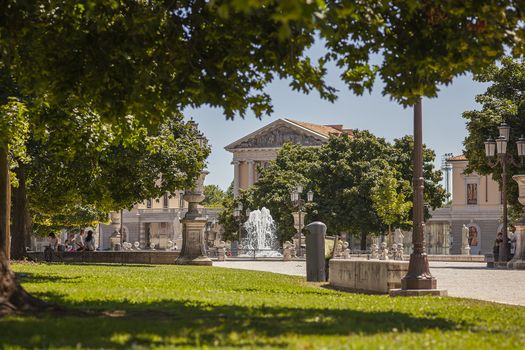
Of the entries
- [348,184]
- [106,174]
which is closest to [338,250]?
[106,174]

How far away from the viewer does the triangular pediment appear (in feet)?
352

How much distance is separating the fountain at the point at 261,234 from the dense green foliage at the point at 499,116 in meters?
30.5

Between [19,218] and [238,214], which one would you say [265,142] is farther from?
[19,218]

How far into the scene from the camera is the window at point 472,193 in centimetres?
9456

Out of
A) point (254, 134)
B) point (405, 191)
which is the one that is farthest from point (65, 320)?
point (254, 134)

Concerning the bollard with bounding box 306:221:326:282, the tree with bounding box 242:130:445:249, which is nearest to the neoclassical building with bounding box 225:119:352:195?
the tree with bounding box 242:130:445:249

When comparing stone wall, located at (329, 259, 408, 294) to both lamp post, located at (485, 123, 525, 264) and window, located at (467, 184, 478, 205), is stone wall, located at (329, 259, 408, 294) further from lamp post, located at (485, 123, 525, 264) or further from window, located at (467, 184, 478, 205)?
window, located at (467, 184, 478, 205)

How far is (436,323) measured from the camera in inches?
422

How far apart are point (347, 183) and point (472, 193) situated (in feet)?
95.2

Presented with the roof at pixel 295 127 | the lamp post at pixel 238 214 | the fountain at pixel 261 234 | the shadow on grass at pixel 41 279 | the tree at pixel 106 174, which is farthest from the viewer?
the roof at pixel 295 127

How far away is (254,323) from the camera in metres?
10.0

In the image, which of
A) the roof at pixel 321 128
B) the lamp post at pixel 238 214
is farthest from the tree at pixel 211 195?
the lamp post at pixel 238 214

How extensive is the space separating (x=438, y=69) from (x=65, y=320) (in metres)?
4.98

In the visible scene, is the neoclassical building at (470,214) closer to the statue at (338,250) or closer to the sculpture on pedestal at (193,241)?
the statue at (338,250)
